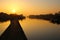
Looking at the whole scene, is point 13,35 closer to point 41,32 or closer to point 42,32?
point 41,32

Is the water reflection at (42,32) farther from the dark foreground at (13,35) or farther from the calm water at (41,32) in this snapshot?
the dark foreground at (13,35)

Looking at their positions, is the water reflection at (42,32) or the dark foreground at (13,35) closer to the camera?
the dark foreground at (13,35)

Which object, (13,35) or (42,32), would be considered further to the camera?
(42,32)

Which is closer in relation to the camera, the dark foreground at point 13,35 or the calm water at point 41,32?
the dark foreground at point 13,35

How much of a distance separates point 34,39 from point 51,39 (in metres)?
2.70

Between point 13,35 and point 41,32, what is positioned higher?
point 13,35

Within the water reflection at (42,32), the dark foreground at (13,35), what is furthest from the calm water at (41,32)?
the dark foreground at (13,35)

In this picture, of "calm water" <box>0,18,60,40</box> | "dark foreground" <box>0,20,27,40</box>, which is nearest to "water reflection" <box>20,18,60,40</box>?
"calm water" <box>0,18,60,40</box>

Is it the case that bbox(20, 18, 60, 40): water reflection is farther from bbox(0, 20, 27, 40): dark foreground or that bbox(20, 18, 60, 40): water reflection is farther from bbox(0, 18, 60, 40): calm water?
bbox(0, 20, 27, 40): dark foreground

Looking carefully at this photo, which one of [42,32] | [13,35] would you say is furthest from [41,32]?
[13,35]

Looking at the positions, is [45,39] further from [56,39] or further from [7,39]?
[7,39]

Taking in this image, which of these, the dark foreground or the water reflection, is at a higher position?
the dark foreground

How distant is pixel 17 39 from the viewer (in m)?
19.3

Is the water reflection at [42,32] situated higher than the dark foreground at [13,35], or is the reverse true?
the dark foreground at [13,35]
